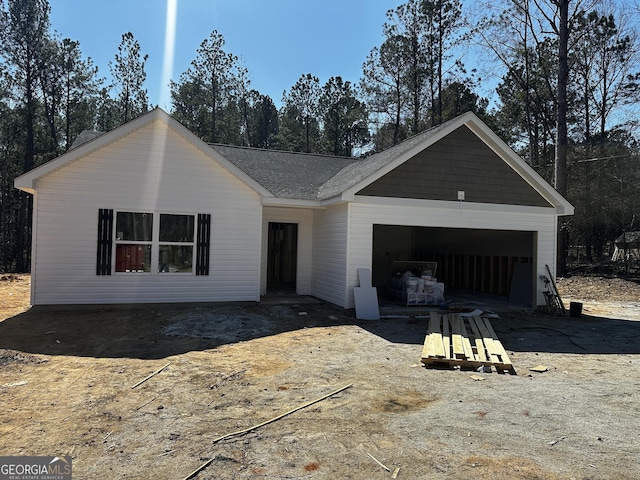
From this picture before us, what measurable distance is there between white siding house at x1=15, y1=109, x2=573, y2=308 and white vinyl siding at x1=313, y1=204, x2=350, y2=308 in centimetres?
5

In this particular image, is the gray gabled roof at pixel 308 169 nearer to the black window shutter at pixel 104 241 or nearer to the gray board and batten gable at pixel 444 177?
the gray board and batten gable at pixel 444 177

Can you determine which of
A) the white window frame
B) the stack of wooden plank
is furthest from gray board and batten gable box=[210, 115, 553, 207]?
the stack of wooden plank

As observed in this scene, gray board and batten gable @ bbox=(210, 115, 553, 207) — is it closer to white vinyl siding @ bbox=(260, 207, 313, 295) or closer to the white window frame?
white vinyl siding @ bbox=(260, 207, 313, 295)

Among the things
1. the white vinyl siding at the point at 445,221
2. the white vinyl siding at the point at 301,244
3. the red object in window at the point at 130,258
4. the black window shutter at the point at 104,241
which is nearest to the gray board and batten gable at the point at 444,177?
the white vinyl siding at the point at 445,221

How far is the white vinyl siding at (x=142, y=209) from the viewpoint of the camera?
9977mm

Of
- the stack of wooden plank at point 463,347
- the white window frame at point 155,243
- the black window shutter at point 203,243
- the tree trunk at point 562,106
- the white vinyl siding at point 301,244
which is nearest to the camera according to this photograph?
the stack of wooden plank at point 463,347

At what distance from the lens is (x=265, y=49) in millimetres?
16609

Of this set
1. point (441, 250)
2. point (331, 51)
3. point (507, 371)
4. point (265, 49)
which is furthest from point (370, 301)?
point (331, 51)

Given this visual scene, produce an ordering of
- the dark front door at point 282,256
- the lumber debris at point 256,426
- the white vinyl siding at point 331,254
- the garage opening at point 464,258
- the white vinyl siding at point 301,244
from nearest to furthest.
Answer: the lumber debris at point 256,426 < the white vinyl siding at point 331,254 < the garage opening at point 464,258 < the white vinyl siding at point 301,244 < the dark front door at point 282,256

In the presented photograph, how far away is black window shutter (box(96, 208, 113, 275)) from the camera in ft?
33.5

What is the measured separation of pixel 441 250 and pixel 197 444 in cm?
1483

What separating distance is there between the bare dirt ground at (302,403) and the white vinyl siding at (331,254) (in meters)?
2.24

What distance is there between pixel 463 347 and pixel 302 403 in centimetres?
363

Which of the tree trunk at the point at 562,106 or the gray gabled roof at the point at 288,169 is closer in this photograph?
the gray gabled roof at the point at 288,169
